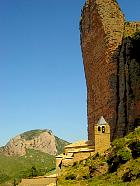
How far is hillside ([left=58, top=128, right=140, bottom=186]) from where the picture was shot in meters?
31.5

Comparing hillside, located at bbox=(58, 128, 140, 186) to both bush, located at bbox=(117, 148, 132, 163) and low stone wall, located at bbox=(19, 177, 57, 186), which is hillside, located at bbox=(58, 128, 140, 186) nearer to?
bush, located at bbox=(117, 148, 132, 163)

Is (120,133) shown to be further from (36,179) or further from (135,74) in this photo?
(36,179)

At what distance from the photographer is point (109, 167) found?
118ft

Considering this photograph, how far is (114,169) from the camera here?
115ft

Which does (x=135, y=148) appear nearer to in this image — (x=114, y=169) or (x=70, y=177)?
(x=114, y=169)

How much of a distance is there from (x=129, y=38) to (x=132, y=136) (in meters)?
20.0

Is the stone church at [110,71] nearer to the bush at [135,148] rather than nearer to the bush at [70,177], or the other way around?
the bush at [70,177]

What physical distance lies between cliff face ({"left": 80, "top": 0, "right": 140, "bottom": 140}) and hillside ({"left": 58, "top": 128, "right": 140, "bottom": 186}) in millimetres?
12587

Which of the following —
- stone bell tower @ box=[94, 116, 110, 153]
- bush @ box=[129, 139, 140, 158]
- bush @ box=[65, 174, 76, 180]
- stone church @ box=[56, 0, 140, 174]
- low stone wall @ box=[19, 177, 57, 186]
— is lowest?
low stone wall @ box=[19, 177, 57, 186]

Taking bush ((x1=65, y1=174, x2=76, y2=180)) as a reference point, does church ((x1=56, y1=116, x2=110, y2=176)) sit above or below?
above

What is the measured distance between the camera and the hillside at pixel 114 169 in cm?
3147

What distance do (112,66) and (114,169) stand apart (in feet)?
73.5

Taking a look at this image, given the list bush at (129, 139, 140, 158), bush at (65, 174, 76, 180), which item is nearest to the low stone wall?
bush at (65, 174, 76, 180)

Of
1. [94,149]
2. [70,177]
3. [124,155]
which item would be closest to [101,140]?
[94,149]
